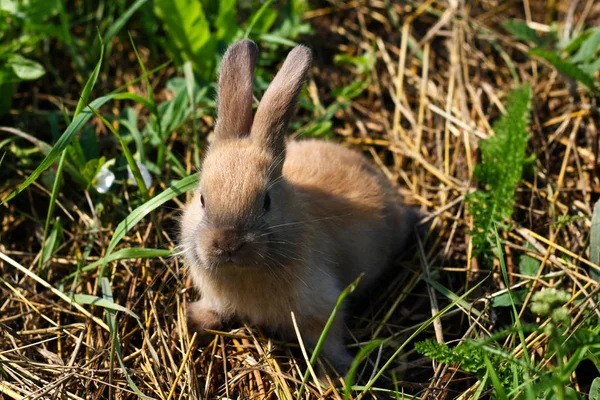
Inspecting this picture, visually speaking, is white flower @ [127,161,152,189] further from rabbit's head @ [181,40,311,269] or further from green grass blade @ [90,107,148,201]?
rabbit's head @ [181,40,311,269]

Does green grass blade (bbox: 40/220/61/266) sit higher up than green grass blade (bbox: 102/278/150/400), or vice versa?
green grass blade (bbox: 40/220/61/266)

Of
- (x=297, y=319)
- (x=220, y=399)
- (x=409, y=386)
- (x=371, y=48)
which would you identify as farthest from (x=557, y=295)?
(x=371, y=48)

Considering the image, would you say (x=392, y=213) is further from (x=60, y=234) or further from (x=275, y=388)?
(x=60, y=234)

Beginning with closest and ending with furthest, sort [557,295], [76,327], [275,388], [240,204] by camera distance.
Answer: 1. [557,295]
2. [240,204]
3. [275,388]
4. [76,327]

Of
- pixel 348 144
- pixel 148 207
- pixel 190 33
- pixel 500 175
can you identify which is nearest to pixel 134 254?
pixel 148 207

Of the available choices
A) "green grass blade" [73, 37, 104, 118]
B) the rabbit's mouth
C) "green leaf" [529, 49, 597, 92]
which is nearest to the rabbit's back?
the rabbit's mouth

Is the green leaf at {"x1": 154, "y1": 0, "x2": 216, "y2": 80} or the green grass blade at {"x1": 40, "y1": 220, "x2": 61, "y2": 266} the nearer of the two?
the green grass blade at {"x1": 40, "y1": 220, "x2": 61, "y2": 266}

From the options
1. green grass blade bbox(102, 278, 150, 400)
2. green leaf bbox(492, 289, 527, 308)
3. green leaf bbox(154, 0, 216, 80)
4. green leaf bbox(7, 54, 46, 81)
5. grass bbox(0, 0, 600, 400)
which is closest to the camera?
green grass blade bbox(102, 278, 150, 400)
